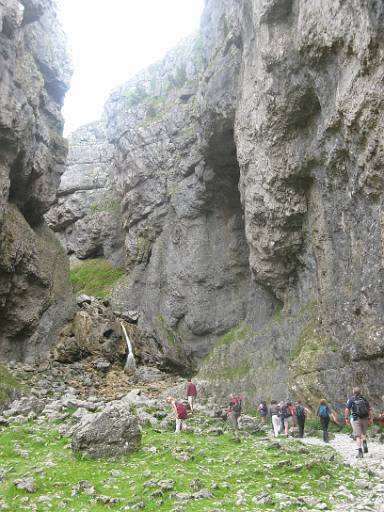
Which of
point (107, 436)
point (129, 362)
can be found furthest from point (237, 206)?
point (107, 436)

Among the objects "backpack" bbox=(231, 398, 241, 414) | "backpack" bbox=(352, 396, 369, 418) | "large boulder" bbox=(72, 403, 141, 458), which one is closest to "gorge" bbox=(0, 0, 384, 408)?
"backpack" bbox=(231, 398, 241, 414)

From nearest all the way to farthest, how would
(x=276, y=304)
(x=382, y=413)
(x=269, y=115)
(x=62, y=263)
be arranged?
(x=382, y=413), (x=269, y=115), (x=276, y=304), (x=62, y=263)

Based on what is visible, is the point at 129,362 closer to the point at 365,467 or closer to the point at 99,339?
the point at 99,339

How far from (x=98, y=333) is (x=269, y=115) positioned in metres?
28.6

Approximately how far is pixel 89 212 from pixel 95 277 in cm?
1499

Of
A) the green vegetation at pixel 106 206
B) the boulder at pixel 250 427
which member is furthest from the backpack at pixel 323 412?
the green vegetation at pixel 106 206

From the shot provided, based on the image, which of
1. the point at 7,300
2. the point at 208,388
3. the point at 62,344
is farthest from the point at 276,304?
the point at 7,300

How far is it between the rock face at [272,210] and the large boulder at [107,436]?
12.4m

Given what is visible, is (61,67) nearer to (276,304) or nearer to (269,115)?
(269,115)

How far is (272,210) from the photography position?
36281 millimetres

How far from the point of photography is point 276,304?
40.6m

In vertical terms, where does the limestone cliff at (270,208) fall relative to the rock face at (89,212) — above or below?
below

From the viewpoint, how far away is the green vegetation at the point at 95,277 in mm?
68312

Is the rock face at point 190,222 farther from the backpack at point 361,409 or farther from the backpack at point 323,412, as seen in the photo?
the backpack at point 361,409
